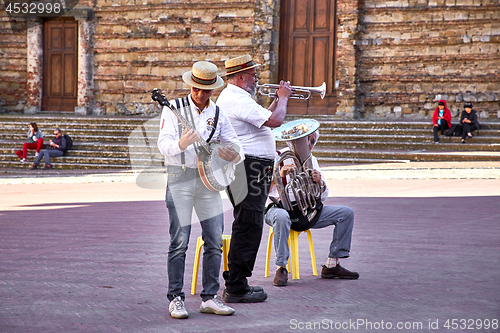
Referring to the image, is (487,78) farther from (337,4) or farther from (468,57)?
(337,4)

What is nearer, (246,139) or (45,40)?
(246,139)

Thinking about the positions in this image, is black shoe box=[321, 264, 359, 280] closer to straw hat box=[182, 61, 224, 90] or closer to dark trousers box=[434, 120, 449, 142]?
straw hat box=[182, 61, 224, 90]

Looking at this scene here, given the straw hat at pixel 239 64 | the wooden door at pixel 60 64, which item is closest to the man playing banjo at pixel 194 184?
the straw hat at pixel 239 64

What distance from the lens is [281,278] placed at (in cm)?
536

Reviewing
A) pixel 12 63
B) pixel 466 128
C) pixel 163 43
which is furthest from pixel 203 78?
pixel 12 63

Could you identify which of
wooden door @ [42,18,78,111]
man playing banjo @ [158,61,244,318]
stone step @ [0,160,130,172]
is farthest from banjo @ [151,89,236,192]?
wooden door @ [42,18,78,111]

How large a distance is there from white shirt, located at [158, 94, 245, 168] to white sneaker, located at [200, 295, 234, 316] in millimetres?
991

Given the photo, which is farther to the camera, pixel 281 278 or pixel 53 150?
pixel 53 150

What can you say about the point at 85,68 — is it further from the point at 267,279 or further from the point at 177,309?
the point at 177,309

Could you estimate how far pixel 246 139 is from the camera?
493cm

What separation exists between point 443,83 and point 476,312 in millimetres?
16231

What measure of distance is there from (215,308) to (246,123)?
143 centimetres

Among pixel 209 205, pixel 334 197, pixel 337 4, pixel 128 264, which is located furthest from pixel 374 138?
pixel 209 205

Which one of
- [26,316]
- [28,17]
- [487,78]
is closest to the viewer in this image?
[26,316]
